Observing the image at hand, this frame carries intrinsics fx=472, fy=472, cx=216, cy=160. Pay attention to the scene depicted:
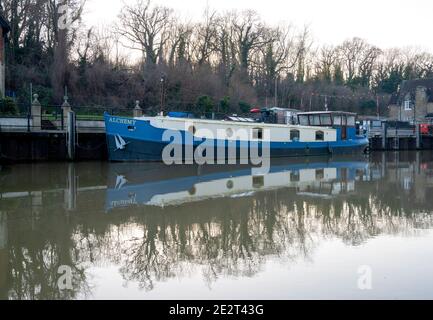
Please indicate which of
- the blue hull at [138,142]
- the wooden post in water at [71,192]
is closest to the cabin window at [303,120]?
the blue hull at [138,142]

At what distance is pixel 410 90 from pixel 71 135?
4288 cm

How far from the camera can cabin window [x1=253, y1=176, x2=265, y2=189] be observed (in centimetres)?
1343

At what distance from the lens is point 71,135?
19453mm

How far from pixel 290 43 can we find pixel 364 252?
4686cm

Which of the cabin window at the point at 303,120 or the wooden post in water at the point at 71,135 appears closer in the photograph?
the wooden post in water at the point at 71,135

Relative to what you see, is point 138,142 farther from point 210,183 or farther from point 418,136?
point 418,136

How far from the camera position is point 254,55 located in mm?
47062

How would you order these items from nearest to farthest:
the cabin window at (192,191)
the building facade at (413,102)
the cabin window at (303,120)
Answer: the cabin window at (192,191) < the cabin window at (303,120) < the building facade at (413,102)

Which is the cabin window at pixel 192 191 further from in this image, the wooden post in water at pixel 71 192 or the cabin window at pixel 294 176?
the cabin window at pixel 294 176

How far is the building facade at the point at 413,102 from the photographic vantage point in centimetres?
4984

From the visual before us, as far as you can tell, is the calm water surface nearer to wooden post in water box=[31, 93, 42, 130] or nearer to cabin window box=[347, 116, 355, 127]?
wooden post in water box=[31, 93, 42, 130]

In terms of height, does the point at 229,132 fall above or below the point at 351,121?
below

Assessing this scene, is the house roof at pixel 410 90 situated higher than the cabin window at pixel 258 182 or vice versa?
the house roof at pixel 410 90

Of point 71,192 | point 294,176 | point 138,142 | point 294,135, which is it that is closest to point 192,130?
point 138,142
